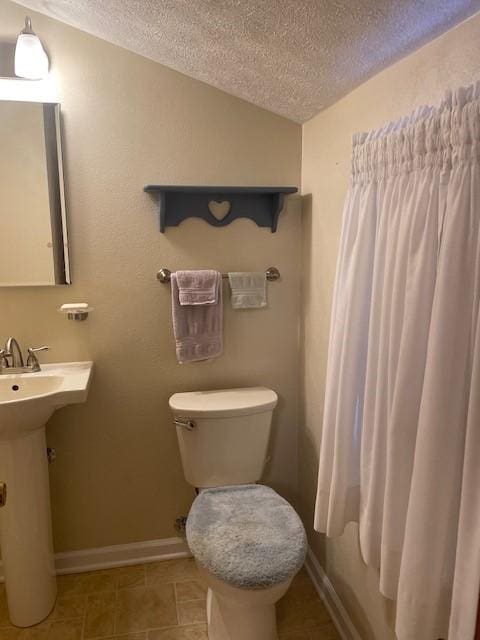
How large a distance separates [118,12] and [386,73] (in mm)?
857

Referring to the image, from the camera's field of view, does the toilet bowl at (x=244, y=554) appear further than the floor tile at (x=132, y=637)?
No

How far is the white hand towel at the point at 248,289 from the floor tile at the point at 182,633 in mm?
1207

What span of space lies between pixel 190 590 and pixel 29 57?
6.84 feet

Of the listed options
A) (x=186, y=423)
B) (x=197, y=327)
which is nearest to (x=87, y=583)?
(x=186, y=423)

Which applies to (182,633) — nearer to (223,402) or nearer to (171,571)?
(171,571)

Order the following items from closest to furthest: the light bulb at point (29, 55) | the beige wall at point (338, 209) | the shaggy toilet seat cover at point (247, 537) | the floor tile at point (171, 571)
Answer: the beige wall at point (338, 209) → the shaggy toilet seat cover at point (247, 537) → the light bulb at point (29, 55) → the floor tile at point (171, 571)

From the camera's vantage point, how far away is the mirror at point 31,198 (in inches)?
68.8

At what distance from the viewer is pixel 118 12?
1.50 m

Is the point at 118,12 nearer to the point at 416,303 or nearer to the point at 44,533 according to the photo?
the point at 416,303

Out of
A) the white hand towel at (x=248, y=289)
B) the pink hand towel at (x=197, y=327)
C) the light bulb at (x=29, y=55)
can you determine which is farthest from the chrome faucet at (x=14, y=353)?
the light bulb at (x=29, y=55)

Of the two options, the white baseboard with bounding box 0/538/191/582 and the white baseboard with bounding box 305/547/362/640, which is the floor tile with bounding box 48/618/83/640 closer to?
the white baseboard with bounding box 0/538/191/582

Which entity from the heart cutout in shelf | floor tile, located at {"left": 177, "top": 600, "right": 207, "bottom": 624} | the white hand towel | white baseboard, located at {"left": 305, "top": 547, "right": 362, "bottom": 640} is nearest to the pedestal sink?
floor tile, located at {"left": 177, "top": 600, "right": 207, "bottom": 624}

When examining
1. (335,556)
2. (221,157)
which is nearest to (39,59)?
(221,157)

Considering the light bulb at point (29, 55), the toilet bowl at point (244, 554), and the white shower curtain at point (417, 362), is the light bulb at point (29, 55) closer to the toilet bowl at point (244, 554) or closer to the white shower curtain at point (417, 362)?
the white shower curtain at point (417, 362)
